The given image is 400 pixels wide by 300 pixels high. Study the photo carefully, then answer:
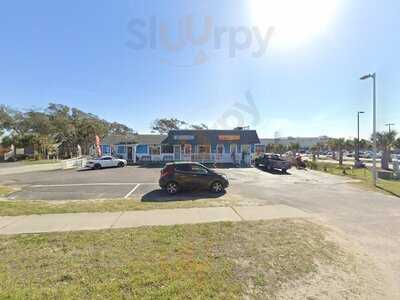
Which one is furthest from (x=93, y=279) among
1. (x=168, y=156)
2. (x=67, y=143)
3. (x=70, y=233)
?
(x=67, y=143)

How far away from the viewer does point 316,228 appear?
21.9 ft

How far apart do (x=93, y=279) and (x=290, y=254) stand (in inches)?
145

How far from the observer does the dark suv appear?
12.2 m

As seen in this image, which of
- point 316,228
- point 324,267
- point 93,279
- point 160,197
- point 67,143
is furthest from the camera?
point 67,143

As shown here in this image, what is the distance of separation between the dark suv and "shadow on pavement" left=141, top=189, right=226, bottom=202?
317mm

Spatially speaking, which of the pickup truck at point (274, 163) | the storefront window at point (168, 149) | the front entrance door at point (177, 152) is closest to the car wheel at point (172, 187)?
the pickup truck at point (274, 163)

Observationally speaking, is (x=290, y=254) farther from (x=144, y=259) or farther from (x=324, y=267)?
(x=144, y=259)

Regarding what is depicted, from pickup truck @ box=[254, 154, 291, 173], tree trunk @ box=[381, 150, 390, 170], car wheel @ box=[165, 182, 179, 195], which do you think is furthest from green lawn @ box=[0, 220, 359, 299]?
tree trunk @ box=[381, 150, 390, 170]

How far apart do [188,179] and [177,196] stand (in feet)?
3.79

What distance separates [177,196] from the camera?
453 inches

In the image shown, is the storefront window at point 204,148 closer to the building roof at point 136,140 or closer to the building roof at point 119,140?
the building roof at point 136,140

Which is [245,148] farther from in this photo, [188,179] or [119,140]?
[188,179]

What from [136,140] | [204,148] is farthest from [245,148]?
[136,140]

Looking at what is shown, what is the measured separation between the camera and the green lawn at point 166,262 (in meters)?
3.62
